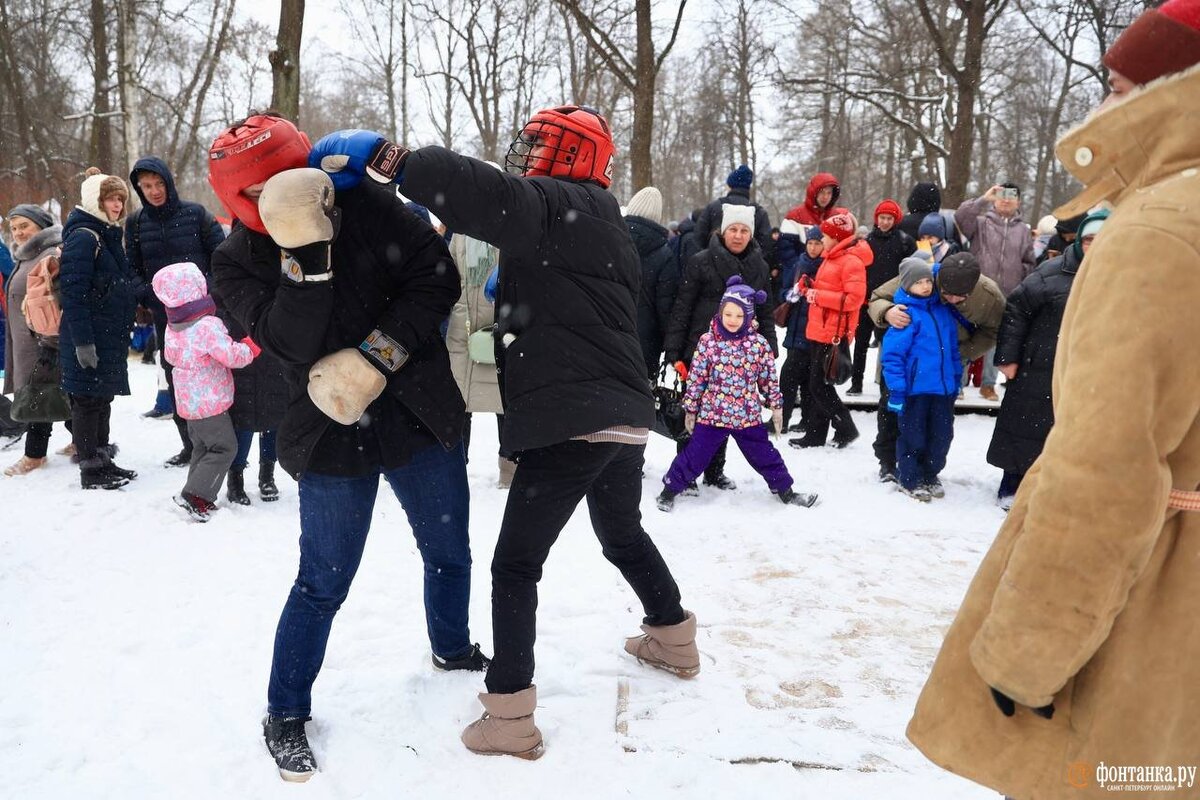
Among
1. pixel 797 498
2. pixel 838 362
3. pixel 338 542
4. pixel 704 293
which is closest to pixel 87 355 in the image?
pixel 338 542

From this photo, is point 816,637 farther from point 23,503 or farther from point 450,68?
point 450,68

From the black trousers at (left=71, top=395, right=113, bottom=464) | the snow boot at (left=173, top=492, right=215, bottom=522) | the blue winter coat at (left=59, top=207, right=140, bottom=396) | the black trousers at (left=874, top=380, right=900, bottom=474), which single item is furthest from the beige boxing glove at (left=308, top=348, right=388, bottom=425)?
the black trousers at (left=874, top=380, right=900, bottom=474)

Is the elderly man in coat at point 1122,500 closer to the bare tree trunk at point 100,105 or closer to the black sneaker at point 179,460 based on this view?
the black sneaker at point 179,460

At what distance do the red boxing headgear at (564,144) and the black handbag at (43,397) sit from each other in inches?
196

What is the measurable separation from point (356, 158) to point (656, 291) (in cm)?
410

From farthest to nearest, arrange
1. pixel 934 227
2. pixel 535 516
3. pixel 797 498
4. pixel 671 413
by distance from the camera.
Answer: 1. pixel 934 227
2. pixel 671 413
3. pixel 797 498
4. pixel 535 516

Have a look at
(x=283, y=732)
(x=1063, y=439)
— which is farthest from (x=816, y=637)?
(x=1063, y=439)

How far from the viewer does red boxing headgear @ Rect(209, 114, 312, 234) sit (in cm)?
221

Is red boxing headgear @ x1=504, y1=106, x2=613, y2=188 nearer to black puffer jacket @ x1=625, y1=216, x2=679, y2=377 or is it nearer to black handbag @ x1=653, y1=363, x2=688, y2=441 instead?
black handbag @ x1=653, y1=363, x2=688, y2=441

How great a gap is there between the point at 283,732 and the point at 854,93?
45.4 ft

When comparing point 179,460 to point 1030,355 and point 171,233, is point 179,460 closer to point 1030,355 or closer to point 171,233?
point 171,233

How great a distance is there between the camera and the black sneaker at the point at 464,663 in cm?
308

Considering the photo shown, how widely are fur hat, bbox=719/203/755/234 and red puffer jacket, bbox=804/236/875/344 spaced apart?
3.28 feet

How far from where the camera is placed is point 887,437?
6.17 meters
